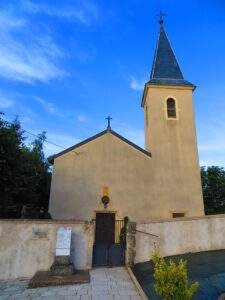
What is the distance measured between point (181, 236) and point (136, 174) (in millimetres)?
5583

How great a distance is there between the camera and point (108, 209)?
53.2 ft

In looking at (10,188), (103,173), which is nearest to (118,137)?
(103,173)

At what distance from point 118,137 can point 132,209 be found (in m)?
4.68

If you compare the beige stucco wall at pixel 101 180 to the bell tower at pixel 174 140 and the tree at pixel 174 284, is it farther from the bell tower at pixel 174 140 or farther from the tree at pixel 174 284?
the tree at pixel 174 284

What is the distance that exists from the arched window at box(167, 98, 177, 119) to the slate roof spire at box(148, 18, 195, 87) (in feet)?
4.51

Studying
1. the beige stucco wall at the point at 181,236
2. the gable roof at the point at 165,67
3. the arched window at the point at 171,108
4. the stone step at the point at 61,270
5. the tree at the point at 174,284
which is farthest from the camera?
the gable roof at the point at 165,67

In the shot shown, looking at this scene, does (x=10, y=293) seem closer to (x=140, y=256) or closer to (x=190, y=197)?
(x=140, y=256)

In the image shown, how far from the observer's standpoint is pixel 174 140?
18.6 m

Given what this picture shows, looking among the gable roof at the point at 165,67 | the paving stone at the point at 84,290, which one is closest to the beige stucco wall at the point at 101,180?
the gable roof at the point at 165,67

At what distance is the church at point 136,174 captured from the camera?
1620cm

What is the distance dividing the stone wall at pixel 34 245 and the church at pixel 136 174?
5037 mm

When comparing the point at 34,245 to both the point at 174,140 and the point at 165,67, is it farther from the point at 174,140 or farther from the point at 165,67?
the point at 165,67

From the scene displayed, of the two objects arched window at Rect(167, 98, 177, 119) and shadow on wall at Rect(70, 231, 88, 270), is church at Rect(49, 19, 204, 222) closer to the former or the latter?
arched window at Rect(167, 98, 177, 119)

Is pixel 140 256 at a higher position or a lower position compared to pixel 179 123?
lower
